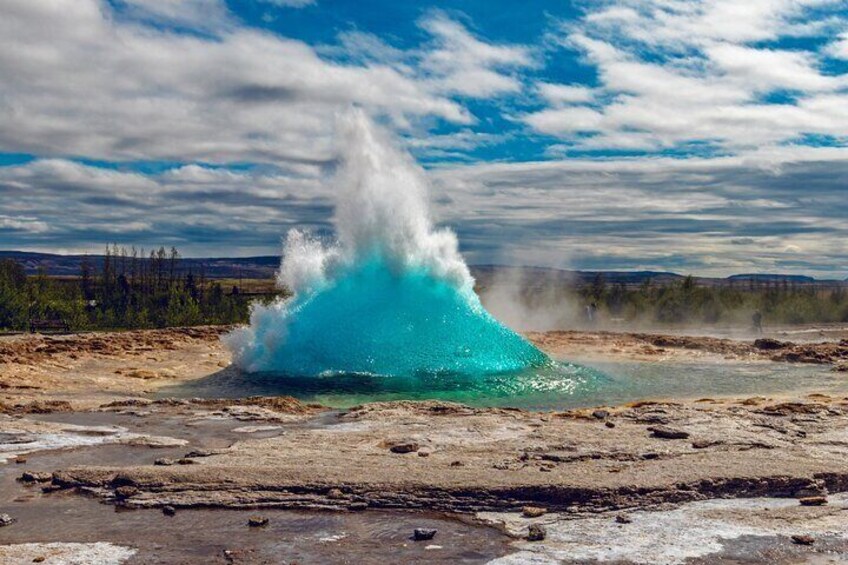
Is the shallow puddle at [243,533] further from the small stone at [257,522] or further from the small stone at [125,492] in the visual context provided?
the small stone at [125,492]

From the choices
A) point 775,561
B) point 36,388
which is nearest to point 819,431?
point 775,561

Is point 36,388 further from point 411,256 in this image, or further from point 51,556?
point 51,556

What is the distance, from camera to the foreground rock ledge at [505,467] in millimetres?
8109

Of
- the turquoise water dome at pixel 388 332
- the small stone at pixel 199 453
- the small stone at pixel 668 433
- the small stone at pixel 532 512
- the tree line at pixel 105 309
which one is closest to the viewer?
the small stone at pixel 532 512

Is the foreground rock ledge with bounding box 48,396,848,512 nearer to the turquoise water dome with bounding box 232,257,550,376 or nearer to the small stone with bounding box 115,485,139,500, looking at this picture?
the small stone with bounding box 115,485,139,500

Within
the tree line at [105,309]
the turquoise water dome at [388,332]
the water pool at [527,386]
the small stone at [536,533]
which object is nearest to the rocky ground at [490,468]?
the small stone at [536,533]

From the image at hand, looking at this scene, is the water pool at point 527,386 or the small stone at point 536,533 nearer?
the small stone at point 536,533

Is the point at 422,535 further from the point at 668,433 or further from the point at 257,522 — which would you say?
the point at 668,433

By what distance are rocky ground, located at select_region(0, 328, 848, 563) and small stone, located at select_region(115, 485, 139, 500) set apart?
31 mm

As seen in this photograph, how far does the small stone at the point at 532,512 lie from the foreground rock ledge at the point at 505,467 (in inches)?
5.5

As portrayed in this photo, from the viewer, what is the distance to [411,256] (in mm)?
22422

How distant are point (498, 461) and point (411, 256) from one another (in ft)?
43.7

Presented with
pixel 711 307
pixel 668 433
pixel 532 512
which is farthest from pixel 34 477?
pixel 711 307

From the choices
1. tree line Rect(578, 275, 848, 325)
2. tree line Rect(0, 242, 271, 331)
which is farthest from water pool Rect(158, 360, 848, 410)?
tree line Rect(578, 275, 848, 325)
